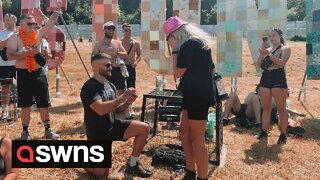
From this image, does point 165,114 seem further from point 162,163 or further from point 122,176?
point 122,176

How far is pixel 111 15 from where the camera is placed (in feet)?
26.9

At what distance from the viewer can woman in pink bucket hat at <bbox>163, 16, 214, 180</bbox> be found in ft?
12.0

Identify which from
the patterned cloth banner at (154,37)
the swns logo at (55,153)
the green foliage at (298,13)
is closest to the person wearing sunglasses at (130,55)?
the patterned cloth banner at (154,37)

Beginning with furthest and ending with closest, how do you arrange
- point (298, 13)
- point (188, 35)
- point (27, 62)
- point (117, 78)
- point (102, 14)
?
point (298, 13)
point (102, 14)
point (117, 78)
point (27, 62)
point (188, 35)

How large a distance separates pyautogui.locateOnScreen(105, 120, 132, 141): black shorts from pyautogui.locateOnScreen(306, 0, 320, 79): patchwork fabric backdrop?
4.88 meters

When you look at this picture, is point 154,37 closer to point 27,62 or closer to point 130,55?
point 130,55

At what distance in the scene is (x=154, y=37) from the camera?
8055mm

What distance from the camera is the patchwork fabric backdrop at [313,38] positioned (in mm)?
7457

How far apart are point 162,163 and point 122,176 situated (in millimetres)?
596

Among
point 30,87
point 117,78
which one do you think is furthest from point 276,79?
point 30,87

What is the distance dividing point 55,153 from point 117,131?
1270 millimetres

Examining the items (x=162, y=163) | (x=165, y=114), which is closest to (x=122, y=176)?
(x=162, y=163)

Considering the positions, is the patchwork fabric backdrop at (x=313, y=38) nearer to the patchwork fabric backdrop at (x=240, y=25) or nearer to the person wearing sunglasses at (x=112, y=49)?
the patchwork fabric backdrop at (x=240, y=25)

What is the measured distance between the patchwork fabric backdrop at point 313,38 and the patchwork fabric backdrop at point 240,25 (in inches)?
25.7
